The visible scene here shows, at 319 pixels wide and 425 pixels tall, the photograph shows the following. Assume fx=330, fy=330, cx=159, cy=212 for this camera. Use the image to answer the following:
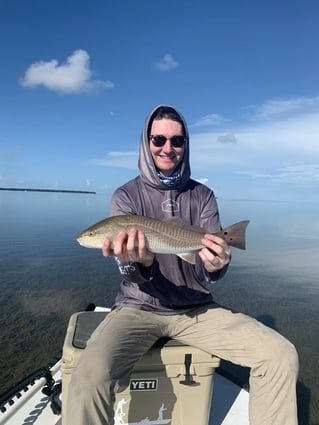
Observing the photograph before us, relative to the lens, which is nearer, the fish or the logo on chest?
the fish

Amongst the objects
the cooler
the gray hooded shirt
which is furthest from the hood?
the cooler

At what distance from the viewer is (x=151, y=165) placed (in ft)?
15.0

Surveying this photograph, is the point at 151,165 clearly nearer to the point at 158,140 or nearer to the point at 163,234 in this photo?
the point at 158,140

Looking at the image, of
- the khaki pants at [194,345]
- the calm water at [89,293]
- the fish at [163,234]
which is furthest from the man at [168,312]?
the calm water at [89,293]

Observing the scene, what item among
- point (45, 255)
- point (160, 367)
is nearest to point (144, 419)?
point (160, 367)

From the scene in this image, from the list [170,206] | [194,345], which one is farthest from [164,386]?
[170,206]

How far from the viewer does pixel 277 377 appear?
10.4 feet

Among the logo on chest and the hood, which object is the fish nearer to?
the logo on chest

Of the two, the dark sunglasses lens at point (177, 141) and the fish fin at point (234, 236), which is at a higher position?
the dark sunglasses lens at point (177, 141)

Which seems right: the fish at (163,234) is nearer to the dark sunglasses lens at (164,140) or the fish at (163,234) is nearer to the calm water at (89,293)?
the dark sunglasses lens at (164,140)

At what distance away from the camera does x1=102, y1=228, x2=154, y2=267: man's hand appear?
3.54 m

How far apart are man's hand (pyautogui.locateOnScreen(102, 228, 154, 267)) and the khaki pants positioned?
72 centimetres

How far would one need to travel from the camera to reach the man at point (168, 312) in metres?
3.06

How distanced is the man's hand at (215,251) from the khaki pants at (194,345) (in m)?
0.72
